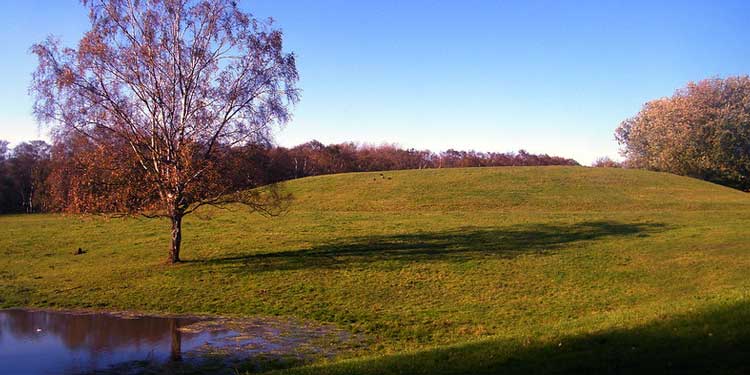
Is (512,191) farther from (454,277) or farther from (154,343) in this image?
(154,343)

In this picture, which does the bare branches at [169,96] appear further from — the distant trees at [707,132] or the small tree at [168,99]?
the distant trees at [707,132]

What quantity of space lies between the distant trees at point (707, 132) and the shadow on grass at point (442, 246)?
4633cm

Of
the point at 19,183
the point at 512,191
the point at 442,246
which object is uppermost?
the point at 19,183

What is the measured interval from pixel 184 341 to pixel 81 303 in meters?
7.34

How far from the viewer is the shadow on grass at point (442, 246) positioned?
27453 millimetres

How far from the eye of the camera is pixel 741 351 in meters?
9.12

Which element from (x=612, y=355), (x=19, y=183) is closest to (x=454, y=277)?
(x=612, y=355)

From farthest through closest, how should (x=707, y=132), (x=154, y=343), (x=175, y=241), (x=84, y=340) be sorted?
(x=707, y=132) → (x=175, y=241) → (x=84, y=340) → (x=154, y=343)

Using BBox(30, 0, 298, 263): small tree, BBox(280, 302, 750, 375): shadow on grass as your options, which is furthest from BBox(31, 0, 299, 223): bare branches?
BBox(280, 302, 750, 375): shadow on grass

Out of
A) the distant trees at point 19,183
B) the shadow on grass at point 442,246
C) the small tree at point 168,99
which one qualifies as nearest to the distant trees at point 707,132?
the shadow on grass at point 442,246

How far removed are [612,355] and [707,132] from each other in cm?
7773

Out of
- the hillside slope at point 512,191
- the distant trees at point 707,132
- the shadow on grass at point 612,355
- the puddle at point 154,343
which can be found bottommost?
the puddle at point 154,343

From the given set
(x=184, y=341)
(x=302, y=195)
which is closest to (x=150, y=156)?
(x=184, y=341)

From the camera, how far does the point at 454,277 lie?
78.1 ft
